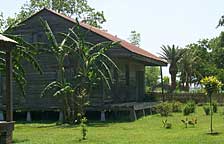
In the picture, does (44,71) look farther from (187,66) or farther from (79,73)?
(187,66)

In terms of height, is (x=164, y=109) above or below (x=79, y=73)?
below

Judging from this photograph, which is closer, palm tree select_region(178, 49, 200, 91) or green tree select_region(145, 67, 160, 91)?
palm tree select_region(178, 49, 200, 91)

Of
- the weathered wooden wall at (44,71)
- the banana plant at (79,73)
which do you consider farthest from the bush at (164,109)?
the banana plant at (79,73)

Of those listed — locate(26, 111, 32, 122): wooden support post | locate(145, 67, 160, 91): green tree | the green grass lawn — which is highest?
locate(145, 67, 160, 91): green tree

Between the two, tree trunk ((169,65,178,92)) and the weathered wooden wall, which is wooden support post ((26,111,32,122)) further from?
tree trunk ((169,65,178,92))

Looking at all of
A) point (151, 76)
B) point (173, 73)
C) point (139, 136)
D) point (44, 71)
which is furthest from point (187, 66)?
point (139, 136)

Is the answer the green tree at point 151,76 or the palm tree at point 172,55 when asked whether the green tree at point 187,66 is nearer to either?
the palm tree at point 172,55

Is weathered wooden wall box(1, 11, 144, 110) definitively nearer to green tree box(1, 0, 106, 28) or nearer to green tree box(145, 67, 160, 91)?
green tree box(1, 0, 106, 28)

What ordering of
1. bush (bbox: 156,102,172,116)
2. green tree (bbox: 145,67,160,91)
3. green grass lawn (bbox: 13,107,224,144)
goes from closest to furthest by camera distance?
green grass lawn (bbox: 13,107,224,144) → bush (bbox: 156,102,172,116) → green tree (bbox: 145,67,160,91)

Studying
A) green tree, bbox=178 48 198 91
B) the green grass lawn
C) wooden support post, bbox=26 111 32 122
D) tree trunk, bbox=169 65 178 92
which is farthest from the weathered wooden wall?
green tree, bbox=178 48 198 91

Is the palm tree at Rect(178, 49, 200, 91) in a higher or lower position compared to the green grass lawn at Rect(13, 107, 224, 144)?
higher

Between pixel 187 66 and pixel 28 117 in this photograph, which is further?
pixel 187 66

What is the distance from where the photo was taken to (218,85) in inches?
797

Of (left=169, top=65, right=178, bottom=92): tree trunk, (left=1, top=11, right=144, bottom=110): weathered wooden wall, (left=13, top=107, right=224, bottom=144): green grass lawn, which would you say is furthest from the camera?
(left=169, top=65, right=178, bottom=92): tree trunk
